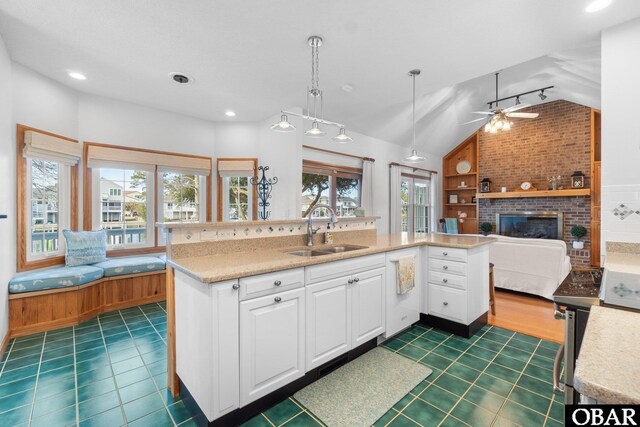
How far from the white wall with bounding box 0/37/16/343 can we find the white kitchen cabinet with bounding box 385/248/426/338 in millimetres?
3353

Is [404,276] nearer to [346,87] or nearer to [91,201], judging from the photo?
[346,87]

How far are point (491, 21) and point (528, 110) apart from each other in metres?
5.81

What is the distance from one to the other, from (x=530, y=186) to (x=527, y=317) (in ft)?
15.4

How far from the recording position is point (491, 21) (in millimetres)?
2385

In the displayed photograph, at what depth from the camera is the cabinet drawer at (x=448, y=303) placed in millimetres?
2779

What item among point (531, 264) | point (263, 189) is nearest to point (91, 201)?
point (263, 189)

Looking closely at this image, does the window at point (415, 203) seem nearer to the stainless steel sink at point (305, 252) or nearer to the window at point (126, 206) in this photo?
the stainless steel sink at point (305, 252)

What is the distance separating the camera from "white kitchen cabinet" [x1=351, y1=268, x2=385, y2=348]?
2.28 meters

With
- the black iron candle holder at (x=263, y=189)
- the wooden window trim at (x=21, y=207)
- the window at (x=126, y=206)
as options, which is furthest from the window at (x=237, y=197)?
the wooden window trim at (x=21, y=207)

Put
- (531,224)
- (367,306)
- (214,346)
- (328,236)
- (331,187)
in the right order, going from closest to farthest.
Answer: (214,346) < (367,306) < (328,236) < (331,187) < (531,224)

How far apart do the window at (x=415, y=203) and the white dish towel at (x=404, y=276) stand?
3788 mm

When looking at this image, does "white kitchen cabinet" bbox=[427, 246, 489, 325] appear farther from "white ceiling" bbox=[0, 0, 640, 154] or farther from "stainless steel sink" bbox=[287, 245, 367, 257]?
"white ceiling" bbox=[0, 0, 640, 154]

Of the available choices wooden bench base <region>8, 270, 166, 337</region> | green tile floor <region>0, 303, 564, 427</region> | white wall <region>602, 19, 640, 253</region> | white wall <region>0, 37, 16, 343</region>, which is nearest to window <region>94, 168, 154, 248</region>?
wooden bench base <region>8, 270, 166, 337</region>

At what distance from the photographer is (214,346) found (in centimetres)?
152
